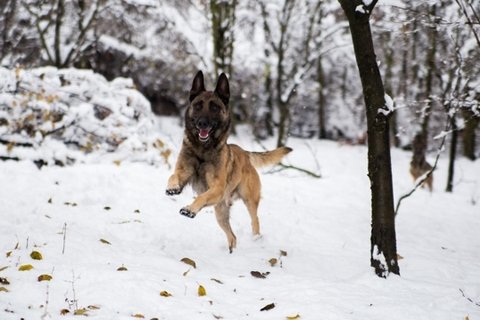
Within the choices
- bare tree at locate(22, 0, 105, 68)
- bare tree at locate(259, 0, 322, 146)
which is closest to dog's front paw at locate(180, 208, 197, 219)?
bare tree at locate(259, 0, 322, 146)

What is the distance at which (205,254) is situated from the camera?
5.55 metres

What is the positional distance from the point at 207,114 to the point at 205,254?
1697mm

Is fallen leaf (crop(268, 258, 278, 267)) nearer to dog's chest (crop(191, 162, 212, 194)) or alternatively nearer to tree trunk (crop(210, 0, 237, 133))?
dog's chest (crop(191, 162, 212, 194))

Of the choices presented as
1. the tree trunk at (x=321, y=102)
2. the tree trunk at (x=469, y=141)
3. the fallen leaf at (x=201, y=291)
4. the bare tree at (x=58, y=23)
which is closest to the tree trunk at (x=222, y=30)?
the bare tree at (x=58, y=23)

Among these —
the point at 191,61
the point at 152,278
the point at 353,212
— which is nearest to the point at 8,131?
the point at 152,278

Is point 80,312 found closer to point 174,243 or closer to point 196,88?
point 174,243

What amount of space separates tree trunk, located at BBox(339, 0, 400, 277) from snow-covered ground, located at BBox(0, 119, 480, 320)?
26 cm

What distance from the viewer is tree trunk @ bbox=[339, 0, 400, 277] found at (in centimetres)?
445

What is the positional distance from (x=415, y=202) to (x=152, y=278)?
769 centimetres

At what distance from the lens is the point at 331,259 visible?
18.6ft

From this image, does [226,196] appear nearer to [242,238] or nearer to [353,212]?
[242,238]

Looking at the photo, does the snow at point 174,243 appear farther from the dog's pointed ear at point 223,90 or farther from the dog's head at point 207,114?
the dog's pointed ear at point 223,90

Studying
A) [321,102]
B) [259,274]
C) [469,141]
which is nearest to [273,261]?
[259,274]

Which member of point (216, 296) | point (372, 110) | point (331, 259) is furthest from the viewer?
point (331, 259)
